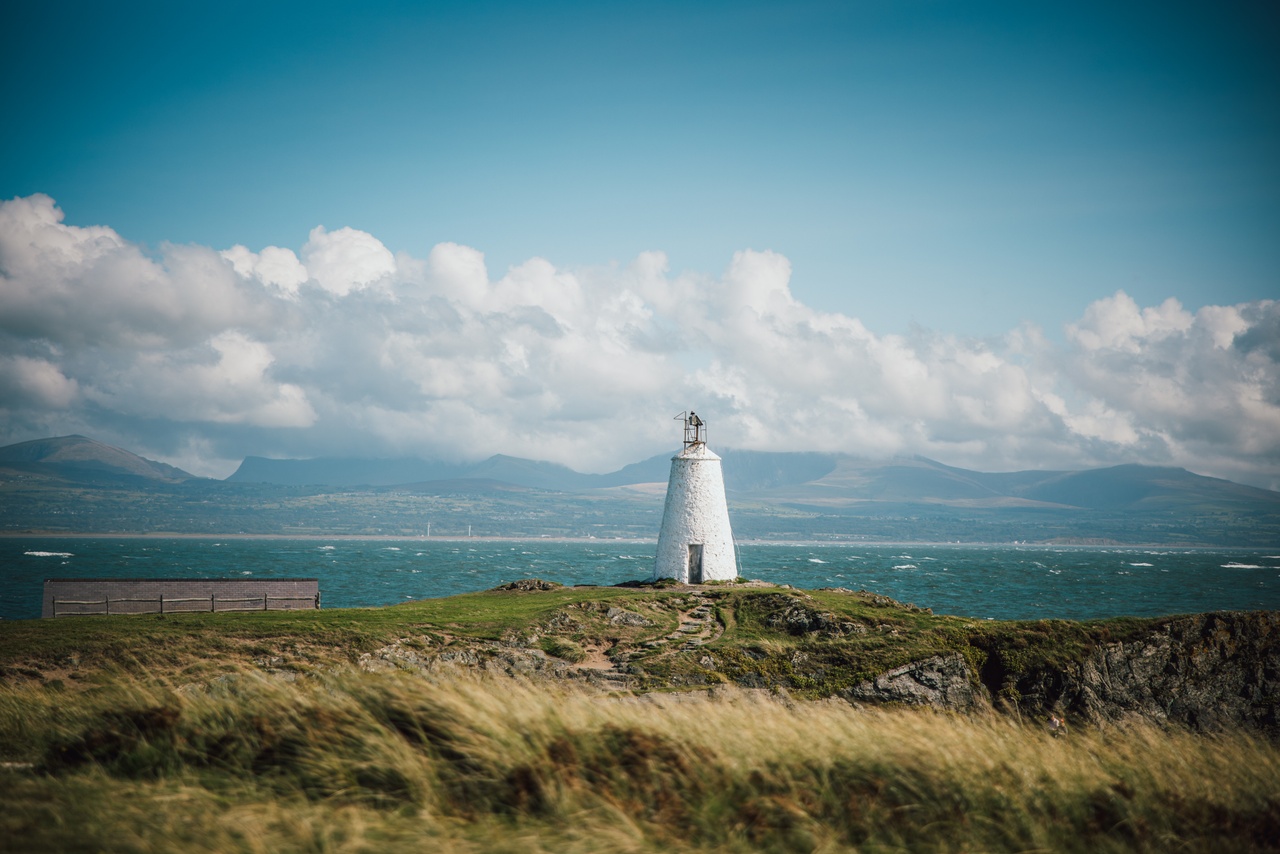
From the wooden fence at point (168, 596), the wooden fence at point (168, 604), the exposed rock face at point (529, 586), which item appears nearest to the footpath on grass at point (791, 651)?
the wooden fence at point (168, 604)

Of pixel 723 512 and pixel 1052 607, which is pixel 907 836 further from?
pixel 1052 607

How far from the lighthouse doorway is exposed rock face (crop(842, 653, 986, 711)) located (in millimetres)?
13122

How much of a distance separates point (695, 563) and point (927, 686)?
13893mm

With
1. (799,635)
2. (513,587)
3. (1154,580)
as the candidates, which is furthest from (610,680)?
(1154,580)

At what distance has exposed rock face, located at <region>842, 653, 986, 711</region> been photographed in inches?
954

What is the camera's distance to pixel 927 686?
25.1 m

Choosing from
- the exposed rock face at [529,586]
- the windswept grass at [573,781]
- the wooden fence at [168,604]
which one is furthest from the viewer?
the exposed rock face at [529,586]

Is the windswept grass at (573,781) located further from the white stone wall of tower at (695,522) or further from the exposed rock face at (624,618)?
the white stone wall of tower at (695,522)

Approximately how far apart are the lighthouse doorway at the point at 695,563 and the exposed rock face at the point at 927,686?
A: 1312 centimetres

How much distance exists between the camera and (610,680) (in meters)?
23.4

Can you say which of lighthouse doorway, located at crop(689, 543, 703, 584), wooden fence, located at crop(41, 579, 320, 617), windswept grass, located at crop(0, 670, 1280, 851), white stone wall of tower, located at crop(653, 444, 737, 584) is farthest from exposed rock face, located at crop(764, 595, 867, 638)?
windswept grass, located at crop(0, 670, 1280, 851)

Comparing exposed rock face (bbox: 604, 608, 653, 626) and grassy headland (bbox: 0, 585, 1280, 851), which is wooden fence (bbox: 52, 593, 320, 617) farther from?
grassy headland (bbox: 0, 585, 1280, 851)

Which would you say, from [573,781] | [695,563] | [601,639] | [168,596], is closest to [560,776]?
[573,781]

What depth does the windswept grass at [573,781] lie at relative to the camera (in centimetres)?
716
